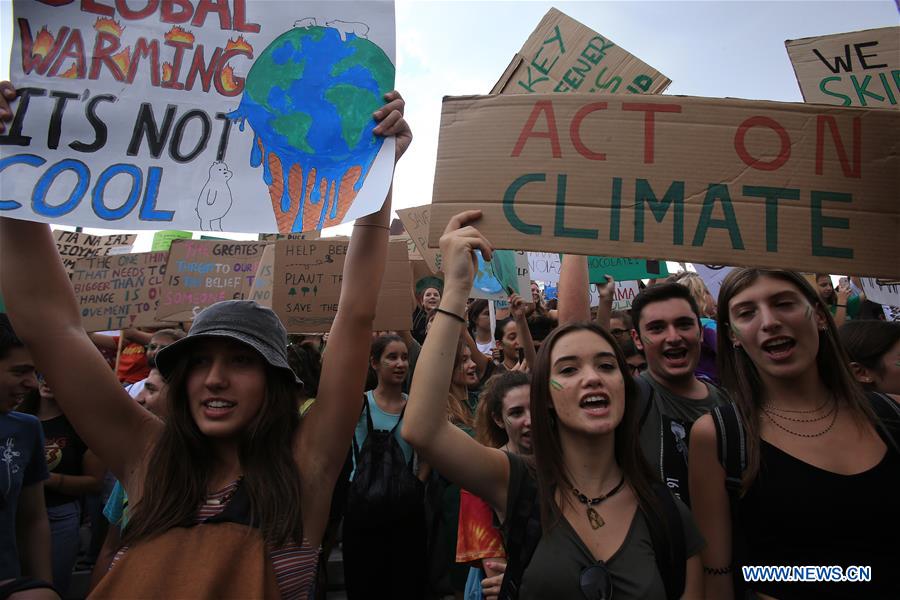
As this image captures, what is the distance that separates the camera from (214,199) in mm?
2016

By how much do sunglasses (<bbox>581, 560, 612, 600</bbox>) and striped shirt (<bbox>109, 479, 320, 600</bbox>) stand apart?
0.75 m

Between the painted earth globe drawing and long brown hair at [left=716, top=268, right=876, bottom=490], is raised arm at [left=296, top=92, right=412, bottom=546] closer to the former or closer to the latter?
the painted earth globe drawing

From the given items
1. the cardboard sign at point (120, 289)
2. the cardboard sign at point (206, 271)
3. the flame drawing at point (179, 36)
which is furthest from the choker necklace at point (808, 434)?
the cardboard sign at point (120, 289)

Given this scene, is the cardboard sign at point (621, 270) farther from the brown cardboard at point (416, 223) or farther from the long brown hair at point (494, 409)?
the long brown hair at point (494, 409)

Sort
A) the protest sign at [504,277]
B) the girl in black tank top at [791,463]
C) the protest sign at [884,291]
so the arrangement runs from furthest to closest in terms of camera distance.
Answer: the protest sign at [884,291]
the protest sign at [504,277]
the girl in black tank top at [791,463]

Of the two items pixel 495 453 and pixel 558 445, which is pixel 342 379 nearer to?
pixel 495 453

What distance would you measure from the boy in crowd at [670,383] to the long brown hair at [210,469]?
4.51 ft

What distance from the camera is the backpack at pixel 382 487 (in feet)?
11.0

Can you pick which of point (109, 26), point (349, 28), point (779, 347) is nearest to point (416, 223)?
point (349, 28)

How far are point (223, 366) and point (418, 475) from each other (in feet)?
6.88

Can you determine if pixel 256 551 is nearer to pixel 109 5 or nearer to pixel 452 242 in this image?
pixel 452 242

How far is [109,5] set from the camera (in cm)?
210

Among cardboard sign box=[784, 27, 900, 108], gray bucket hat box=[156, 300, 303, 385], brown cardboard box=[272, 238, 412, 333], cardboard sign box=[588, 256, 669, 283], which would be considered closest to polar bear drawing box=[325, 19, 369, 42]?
gray bucket hat box=[156, 300, 303, 385]

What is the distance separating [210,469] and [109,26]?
1.59 metres
